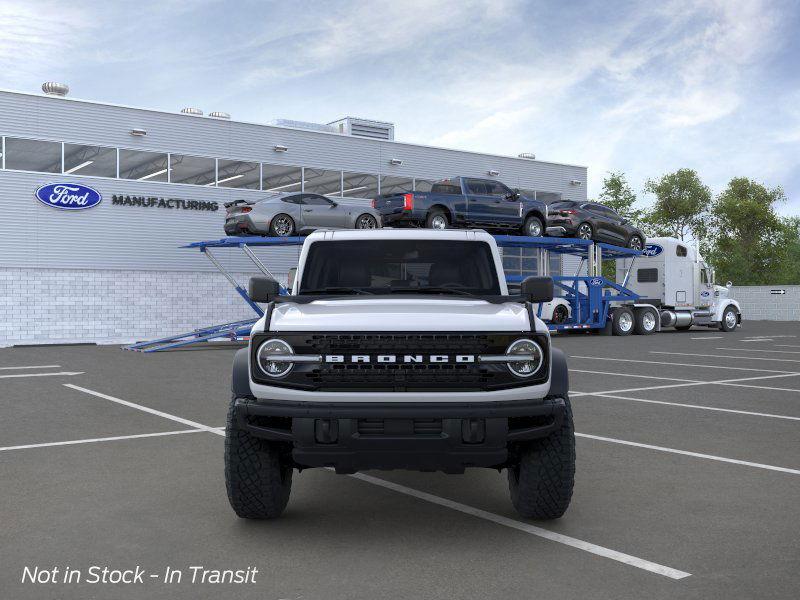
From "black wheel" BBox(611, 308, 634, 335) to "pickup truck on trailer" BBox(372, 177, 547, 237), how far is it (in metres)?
5.17

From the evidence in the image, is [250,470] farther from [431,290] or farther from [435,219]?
[435,219]

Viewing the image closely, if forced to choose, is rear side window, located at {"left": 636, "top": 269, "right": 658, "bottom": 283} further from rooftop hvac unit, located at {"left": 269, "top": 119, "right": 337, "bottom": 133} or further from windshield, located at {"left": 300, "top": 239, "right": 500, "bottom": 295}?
windshield, located at {"left": 300, "top": 239, "right": 500, "bottom": 295}

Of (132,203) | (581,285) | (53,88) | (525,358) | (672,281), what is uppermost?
(53,88)

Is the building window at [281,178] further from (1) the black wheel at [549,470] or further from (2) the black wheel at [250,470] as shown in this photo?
(1) the black wheel at [549,470]

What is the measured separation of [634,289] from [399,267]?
26685 mm

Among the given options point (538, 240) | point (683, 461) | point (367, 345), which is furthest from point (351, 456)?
point (538, 240)

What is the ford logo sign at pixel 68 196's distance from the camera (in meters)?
26.2

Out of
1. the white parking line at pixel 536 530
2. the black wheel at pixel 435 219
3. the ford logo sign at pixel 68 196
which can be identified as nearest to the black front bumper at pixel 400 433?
the white parking line at pixel 536 530

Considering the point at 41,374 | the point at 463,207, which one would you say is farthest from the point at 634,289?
the point at 41,374

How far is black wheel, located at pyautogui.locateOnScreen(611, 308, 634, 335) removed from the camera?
2920 centimetres

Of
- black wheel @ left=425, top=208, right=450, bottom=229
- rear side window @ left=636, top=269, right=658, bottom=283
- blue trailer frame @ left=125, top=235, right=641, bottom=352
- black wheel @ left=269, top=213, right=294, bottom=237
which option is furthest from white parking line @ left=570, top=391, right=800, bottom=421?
rear side window @ left=636, top=269, right=658, bottom=283

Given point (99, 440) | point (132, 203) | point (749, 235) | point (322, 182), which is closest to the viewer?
point (99, 440)

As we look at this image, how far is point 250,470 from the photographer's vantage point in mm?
4926

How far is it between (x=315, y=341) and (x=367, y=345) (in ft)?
0.97
